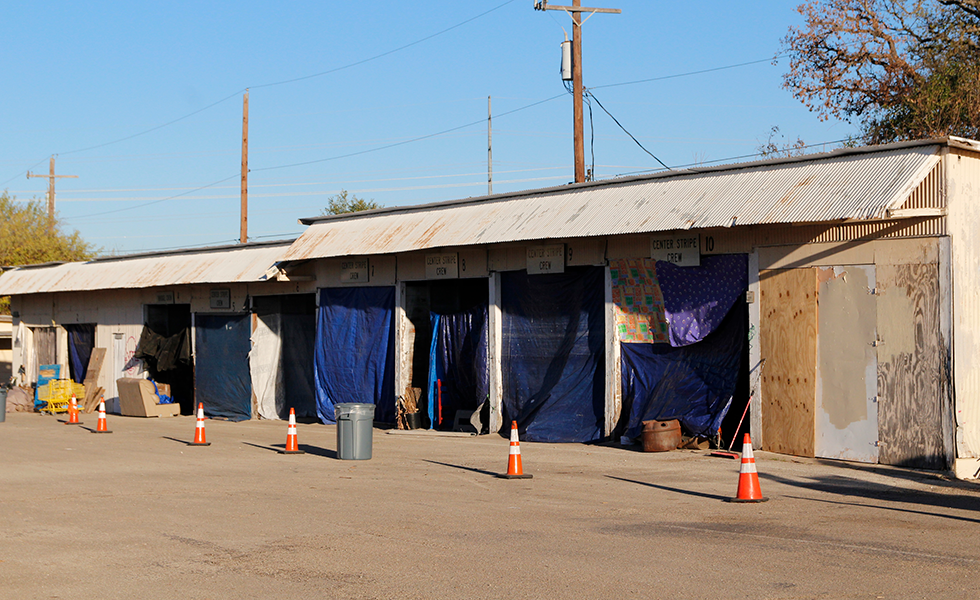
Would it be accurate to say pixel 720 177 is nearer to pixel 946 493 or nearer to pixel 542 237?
pixel 542 237

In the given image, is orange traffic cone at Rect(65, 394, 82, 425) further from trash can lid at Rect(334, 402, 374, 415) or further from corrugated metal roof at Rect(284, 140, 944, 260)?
trash can lid at Rect(334, 402, 374, 415)

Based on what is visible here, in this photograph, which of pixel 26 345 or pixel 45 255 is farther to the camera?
pixel 45 255

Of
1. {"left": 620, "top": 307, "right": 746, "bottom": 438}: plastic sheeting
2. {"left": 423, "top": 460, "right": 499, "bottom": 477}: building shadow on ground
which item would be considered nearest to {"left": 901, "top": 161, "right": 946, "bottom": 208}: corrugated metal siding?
{"left": 620, "top": 307, "right": 746, "bottom": 438}: plastic sheeting

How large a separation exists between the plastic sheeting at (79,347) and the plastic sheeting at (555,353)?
19107mm

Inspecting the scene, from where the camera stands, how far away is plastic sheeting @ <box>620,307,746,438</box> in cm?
1702

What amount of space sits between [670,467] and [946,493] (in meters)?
4.04

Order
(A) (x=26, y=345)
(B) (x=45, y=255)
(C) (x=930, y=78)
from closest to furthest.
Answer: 1. (C) (x=930, y=78)
2. (A) (x=26, y=345)
3. (B) (x=45, y=255)

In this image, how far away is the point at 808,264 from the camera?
15.9m

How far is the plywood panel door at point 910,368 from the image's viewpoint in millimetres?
14492

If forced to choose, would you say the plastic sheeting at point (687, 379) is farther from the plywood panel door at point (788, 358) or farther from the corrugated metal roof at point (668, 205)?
the corrugated metal roof at point (668, 205)

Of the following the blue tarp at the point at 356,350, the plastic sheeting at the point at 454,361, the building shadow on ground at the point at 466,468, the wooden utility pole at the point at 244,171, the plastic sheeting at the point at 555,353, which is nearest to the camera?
the building shadow on ground at the point at 466,468

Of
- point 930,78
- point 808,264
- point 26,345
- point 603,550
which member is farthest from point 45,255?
point 603,550

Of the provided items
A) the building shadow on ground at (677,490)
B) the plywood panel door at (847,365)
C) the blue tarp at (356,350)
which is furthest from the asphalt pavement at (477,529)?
the blue tarp at (356,350)

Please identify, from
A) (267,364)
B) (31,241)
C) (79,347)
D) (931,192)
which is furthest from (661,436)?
(31,241)
